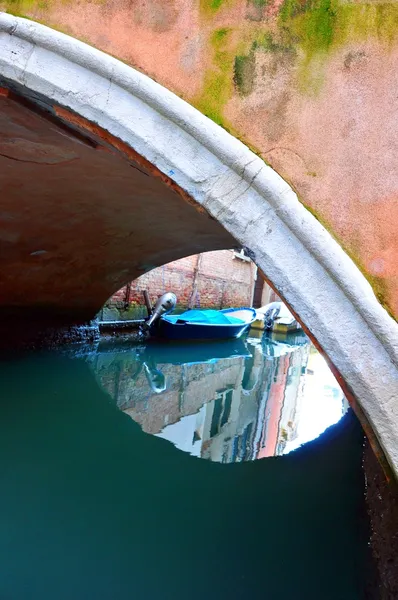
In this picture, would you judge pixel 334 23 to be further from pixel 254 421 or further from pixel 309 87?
pixel 254 421

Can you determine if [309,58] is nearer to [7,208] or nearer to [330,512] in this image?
[330,512]

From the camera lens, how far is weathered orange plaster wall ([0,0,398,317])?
1301mm

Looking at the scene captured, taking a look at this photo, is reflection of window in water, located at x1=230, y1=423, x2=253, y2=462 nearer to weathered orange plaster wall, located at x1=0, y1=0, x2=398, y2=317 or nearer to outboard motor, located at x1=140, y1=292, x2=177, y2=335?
weathered orange plaster wall, located at x1=0, y1=0, x2=398, y2=317

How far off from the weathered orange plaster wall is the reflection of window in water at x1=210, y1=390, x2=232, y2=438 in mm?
2566

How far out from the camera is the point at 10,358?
5.29 metres

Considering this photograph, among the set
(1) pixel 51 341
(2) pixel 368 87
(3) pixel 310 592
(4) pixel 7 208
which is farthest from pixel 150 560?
(1) pixel 51 341

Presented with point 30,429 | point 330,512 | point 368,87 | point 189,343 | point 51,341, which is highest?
point 189,343

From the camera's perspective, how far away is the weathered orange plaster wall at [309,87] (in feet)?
4.27

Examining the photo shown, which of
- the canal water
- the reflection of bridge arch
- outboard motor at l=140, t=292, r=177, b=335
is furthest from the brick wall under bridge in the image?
the reflection of bridge arch

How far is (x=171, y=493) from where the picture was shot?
251 centimetres

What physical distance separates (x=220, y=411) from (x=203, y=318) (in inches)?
165

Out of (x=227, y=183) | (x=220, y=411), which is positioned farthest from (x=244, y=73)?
(x=220, y=411)

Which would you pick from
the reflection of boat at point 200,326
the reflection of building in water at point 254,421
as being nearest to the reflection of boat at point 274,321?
the reflection of boat at point 200,326

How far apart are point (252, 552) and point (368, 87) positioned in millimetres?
1743
